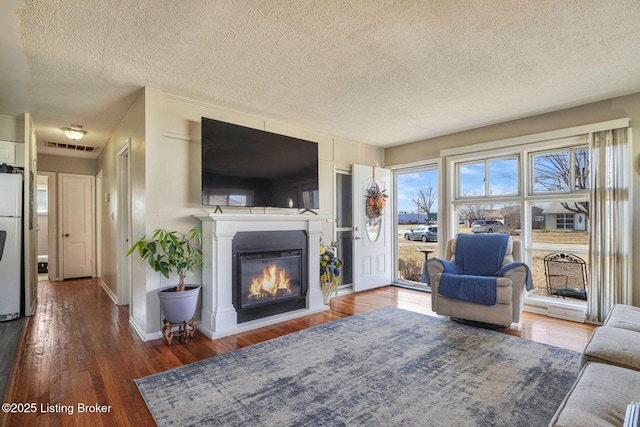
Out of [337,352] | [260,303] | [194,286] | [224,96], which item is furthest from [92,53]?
[337,352]

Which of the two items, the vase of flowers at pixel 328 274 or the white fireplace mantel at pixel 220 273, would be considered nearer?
the white fireplace mantel at pixel 220 273

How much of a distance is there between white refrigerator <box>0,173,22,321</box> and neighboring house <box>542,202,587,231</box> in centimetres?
622

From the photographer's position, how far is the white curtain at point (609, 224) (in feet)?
10.8

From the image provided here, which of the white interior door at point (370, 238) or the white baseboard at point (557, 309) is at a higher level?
the white interior door at point (370, 238)

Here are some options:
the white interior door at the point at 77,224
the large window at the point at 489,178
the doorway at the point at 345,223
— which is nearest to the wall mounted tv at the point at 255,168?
the doorway at the point at 345,223

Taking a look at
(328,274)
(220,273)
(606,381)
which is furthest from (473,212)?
(220,273)

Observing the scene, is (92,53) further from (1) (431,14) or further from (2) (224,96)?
(1) (431,14)

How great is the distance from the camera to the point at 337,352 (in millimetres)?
2721

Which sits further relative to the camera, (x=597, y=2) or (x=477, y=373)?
(x=477, y=373)

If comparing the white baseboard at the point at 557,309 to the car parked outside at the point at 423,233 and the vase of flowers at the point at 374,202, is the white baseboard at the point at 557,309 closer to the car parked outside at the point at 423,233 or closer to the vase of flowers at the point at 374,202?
the car parked outside at the point at 423,233

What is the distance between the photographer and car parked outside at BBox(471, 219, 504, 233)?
4414mm

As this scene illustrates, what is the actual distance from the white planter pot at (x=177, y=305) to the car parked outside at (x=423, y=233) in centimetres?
376

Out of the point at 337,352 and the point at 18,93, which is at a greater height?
the point at 18,93

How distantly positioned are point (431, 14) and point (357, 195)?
320 cm
